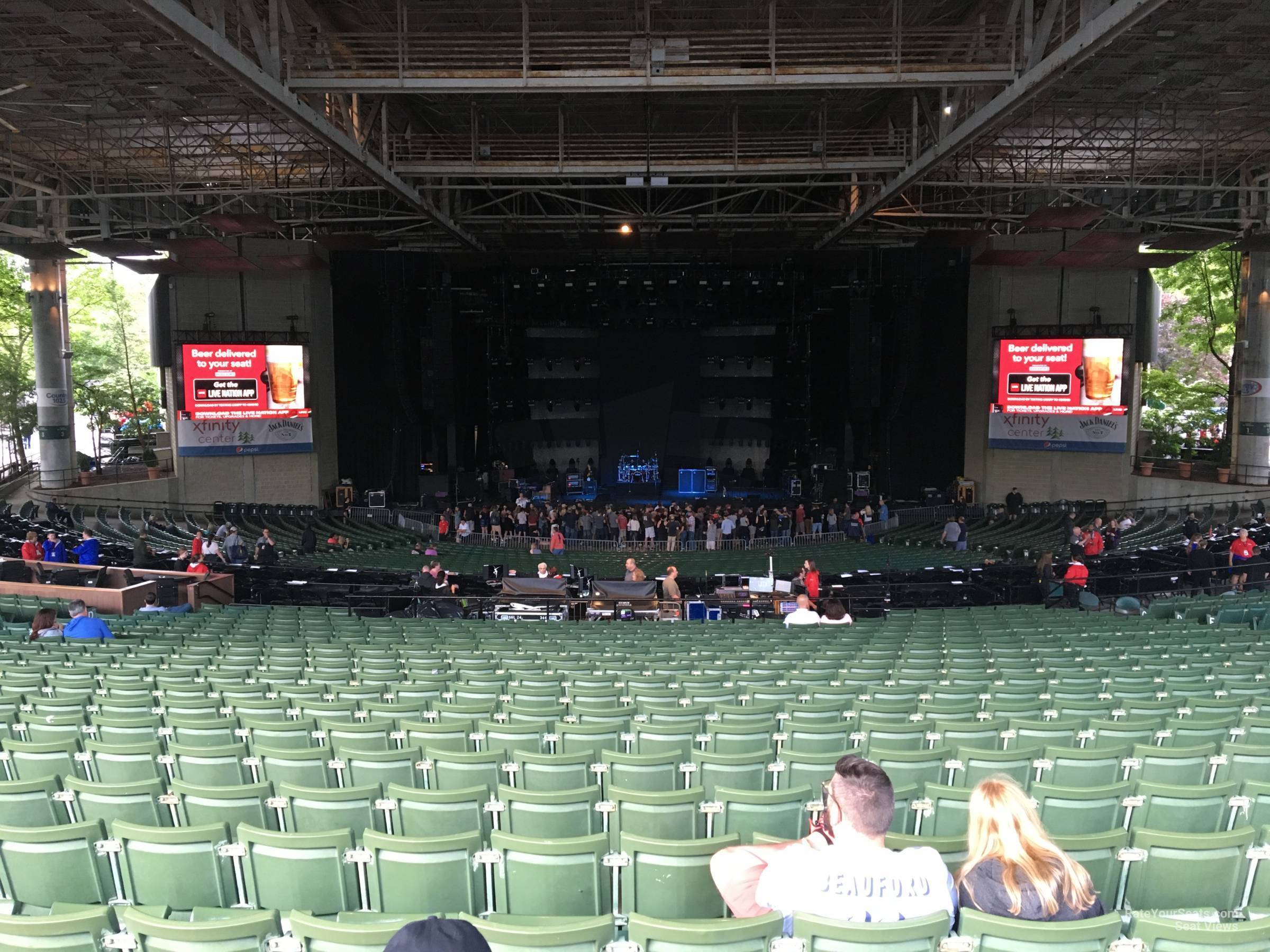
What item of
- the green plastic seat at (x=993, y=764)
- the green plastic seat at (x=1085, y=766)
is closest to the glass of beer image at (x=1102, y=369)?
the green plastic seat at (x=1085, y=766)

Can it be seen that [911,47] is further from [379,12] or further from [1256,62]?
[379,12]

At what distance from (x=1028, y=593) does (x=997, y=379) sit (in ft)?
52.3

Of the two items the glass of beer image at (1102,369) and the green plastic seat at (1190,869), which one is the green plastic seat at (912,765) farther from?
the glass of beer image at (1102,369)

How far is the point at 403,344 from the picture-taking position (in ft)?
115

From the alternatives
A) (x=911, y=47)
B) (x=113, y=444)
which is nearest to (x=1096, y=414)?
(x=911, y=47)

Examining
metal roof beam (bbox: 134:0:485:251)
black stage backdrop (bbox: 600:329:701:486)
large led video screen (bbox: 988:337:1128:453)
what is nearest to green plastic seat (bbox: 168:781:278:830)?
metal roof beam (bbox: 134:0:485:251)

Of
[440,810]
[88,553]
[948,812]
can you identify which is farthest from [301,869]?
[88,553]

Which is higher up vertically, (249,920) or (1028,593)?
(249,920)

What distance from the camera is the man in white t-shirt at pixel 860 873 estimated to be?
303 cm

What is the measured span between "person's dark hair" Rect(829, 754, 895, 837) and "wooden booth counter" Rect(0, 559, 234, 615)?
1425 centimetres

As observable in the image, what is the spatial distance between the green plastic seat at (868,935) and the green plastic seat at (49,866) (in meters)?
3.10

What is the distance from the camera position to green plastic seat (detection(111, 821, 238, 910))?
3.99m

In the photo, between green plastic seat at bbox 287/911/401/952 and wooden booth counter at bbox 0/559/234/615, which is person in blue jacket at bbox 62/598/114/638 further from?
green plastic seat at bbox 287/911/401/952

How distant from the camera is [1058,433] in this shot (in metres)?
31.5
